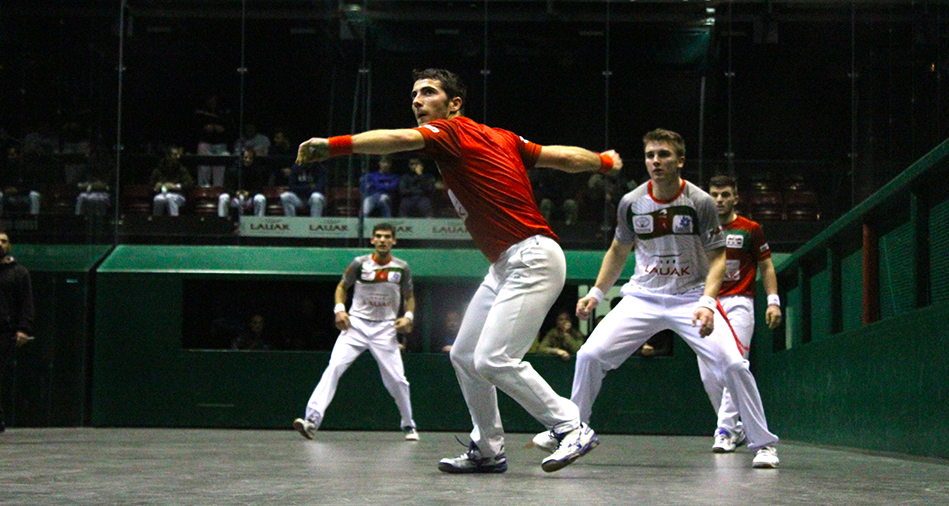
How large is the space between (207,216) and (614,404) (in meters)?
5.31

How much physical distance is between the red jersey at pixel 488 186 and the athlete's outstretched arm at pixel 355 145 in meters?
0.45

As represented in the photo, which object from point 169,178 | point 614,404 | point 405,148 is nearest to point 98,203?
point 169,178

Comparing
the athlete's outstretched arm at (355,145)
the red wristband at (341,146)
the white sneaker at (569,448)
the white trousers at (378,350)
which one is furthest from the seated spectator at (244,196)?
the red wristband at (341,146)

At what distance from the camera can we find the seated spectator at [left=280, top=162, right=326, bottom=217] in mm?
14336

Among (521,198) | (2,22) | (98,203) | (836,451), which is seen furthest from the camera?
(98,203)

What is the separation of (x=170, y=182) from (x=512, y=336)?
34.2ft

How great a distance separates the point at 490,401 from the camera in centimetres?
523

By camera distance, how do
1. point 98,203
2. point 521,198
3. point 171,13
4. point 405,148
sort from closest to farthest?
point 405,148, point 521,198, point 98,203, point 171,13

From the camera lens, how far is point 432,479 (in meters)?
4.86

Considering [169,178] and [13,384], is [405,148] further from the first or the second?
[169,178]

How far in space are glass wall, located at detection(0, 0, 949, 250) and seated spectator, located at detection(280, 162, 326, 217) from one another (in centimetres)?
6

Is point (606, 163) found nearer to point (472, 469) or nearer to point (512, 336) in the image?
point (512, 336)

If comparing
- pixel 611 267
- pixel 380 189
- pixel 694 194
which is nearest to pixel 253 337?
pixel 380 189

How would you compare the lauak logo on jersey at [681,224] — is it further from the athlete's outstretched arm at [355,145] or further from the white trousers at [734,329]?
the athlete's outstretched arm at [355,145]
